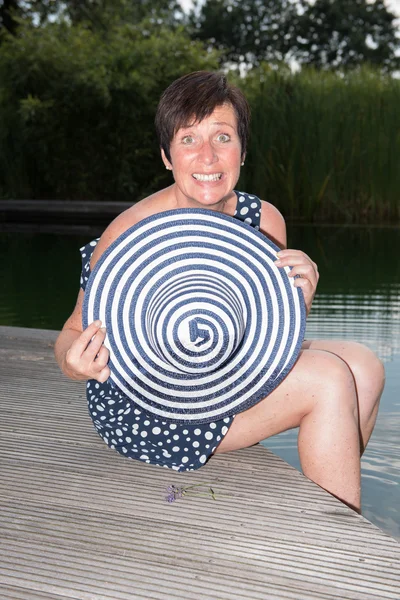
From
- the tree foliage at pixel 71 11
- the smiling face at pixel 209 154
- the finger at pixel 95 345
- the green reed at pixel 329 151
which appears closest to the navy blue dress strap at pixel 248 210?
the smiling face at pixel 209 154

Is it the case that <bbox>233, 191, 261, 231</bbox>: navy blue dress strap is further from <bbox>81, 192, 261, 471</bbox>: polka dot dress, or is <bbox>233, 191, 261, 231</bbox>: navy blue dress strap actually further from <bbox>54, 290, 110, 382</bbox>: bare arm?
<bbox>54, 290, 110, 382</bbox>: bare arm

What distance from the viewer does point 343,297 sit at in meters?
6.11

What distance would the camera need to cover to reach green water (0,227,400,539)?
2869 millimetres

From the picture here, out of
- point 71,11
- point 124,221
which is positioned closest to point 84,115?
point 71,11

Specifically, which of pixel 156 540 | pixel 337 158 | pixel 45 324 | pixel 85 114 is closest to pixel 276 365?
pixel 156 540

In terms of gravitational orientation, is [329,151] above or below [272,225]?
below

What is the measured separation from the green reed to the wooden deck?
7.62 meters

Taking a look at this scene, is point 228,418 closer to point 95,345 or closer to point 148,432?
point 148,432

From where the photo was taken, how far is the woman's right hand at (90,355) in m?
1.67

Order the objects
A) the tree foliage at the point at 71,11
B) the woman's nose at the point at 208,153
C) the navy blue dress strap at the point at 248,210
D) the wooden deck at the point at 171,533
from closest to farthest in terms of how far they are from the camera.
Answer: the wooden deck at the point at 171,533 < the woman's nose at the point at 208,153 < the navy blue dress strap at the point at 248,210 < the tree foliage at the point at 71,11

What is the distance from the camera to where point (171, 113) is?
1.88m

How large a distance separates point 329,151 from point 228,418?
788 cm

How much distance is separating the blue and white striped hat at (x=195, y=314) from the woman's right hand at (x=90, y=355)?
2 centimetres

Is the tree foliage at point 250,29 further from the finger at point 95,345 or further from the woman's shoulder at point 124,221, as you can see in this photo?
the finger at point 95,345
